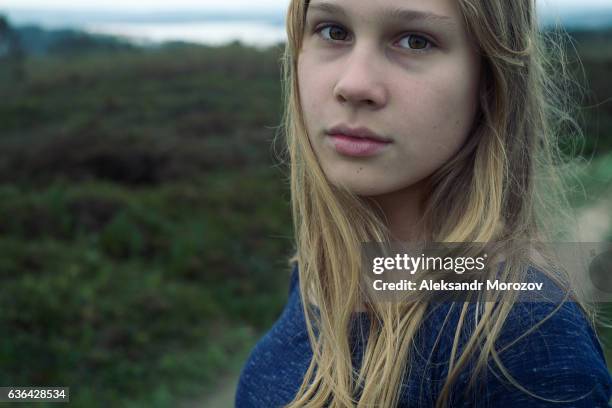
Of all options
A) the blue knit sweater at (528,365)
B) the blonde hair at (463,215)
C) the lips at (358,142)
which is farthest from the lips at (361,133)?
the blue knit sweater at (528,365)

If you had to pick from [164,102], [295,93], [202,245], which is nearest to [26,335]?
[202,245]

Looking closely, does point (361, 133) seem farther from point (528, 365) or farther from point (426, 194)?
point (528, 365)

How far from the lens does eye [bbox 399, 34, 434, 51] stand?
1200 mm

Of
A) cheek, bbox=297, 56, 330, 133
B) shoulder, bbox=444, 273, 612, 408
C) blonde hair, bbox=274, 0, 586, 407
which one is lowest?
shoulder, bbox=444, 273, 612, 408

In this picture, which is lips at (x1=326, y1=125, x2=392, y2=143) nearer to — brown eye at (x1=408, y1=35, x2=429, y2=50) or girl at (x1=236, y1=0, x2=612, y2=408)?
girl at (x1=236, y1=0, x2=612, y2=408)

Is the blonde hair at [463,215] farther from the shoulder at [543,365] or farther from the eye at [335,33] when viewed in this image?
the eye at [335,33]

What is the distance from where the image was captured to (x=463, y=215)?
1.28m

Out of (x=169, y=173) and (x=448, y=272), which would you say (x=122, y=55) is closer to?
(x=169, y=173)

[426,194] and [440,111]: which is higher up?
[440,111]

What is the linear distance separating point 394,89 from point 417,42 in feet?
0.33

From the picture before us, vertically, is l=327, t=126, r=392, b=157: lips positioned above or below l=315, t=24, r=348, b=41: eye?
below

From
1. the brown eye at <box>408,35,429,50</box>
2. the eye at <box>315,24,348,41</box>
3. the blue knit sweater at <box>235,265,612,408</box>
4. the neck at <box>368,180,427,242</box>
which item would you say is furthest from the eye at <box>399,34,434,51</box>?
the blue knit sweater at <box>235,265,612,408</box>

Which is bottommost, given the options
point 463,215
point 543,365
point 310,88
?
point 543,365

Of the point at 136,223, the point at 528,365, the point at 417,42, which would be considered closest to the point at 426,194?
the point at 417,42
